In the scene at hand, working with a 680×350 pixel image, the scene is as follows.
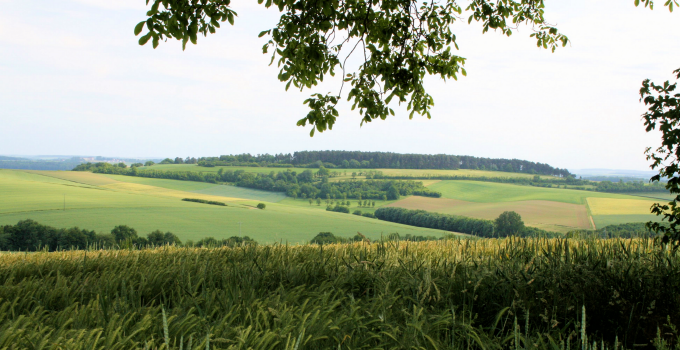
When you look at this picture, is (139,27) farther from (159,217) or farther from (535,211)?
(535,211)

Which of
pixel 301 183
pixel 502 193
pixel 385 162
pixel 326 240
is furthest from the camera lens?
→ pixel 385 162

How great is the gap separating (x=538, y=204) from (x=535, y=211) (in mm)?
4702

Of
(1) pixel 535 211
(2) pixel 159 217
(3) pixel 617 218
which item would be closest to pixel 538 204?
(1) pixel 535 211

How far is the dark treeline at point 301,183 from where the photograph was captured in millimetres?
55875

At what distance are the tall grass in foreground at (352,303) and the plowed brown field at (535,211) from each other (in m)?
21.7

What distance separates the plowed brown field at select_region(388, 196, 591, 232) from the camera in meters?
29.1

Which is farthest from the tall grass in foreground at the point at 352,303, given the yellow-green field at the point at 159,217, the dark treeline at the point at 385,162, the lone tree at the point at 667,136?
the dark treeline at the point at 385,162

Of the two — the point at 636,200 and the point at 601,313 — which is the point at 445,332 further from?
the point at 636,200

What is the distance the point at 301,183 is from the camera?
61.2m

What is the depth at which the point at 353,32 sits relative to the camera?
6.73 m

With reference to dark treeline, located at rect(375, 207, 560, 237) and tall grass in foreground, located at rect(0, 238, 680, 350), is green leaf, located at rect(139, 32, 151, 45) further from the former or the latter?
dark treeline, located at rect(375, 207, 560, 237)

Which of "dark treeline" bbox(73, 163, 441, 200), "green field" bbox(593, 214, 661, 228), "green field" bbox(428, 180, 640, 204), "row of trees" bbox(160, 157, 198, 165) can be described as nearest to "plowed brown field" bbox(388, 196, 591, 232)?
"green field" bbox(593, 214, 661, 228)

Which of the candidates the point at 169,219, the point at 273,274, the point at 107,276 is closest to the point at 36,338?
the point at 107,276

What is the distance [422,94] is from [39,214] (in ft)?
119
